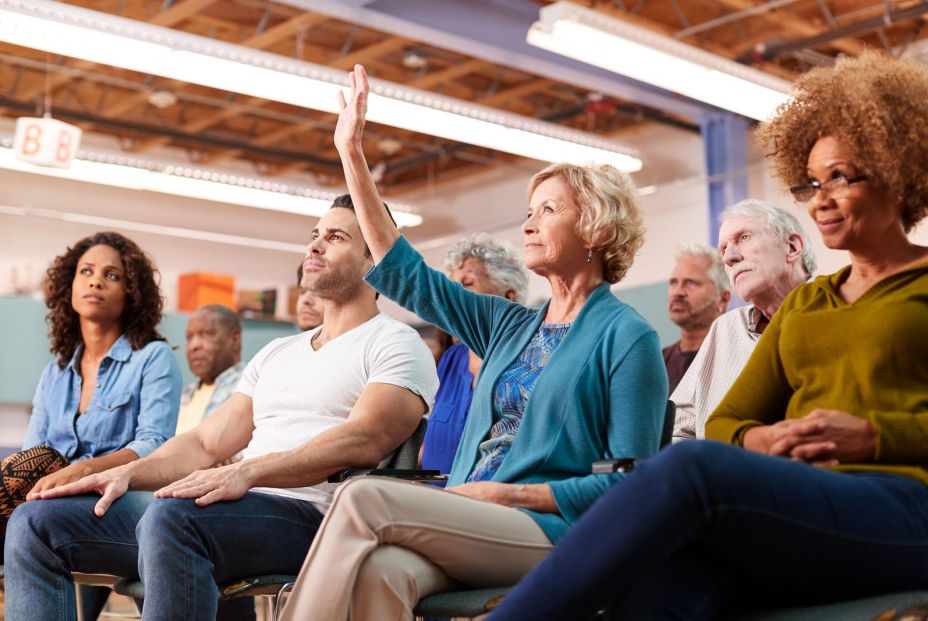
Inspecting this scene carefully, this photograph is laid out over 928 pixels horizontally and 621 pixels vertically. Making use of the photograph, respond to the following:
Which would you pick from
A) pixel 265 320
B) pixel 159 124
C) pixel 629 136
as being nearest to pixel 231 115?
pixel 159 124

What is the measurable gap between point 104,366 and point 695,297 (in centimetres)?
195

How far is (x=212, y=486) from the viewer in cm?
202

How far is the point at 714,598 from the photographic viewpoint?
53.0 inches

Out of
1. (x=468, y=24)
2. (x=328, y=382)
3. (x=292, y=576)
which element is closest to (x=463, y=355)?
(x=328, y=382)

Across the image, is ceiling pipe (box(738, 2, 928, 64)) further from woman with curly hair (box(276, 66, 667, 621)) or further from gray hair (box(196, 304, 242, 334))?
woman with curly hair (box(276, 66, 667, 621))

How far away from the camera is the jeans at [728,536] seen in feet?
4.06

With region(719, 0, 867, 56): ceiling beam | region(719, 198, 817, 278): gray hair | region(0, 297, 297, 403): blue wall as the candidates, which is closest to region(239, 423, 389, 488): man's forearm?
region(719, 198, 817, 278): gray hair

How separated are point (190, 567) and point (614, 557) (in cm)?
101

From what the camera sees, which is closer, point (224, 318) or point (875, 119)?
point (875, 119)

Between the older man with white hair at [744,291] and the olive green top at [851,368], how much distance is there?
2.56ft

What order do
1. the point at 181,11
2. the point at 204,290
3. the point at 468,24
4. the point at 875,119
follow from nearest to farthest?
the point at 875,119, the point at 468,24, the point at 181,11, the point at 204,290

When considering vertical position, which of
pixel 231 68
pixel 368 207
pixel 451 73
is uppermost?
pixel 451 73

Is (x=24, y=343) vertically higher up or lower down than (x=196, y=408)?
higher up

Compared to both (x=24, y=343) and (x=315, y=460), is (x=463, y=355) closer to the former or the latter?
(x=315, y=460)
